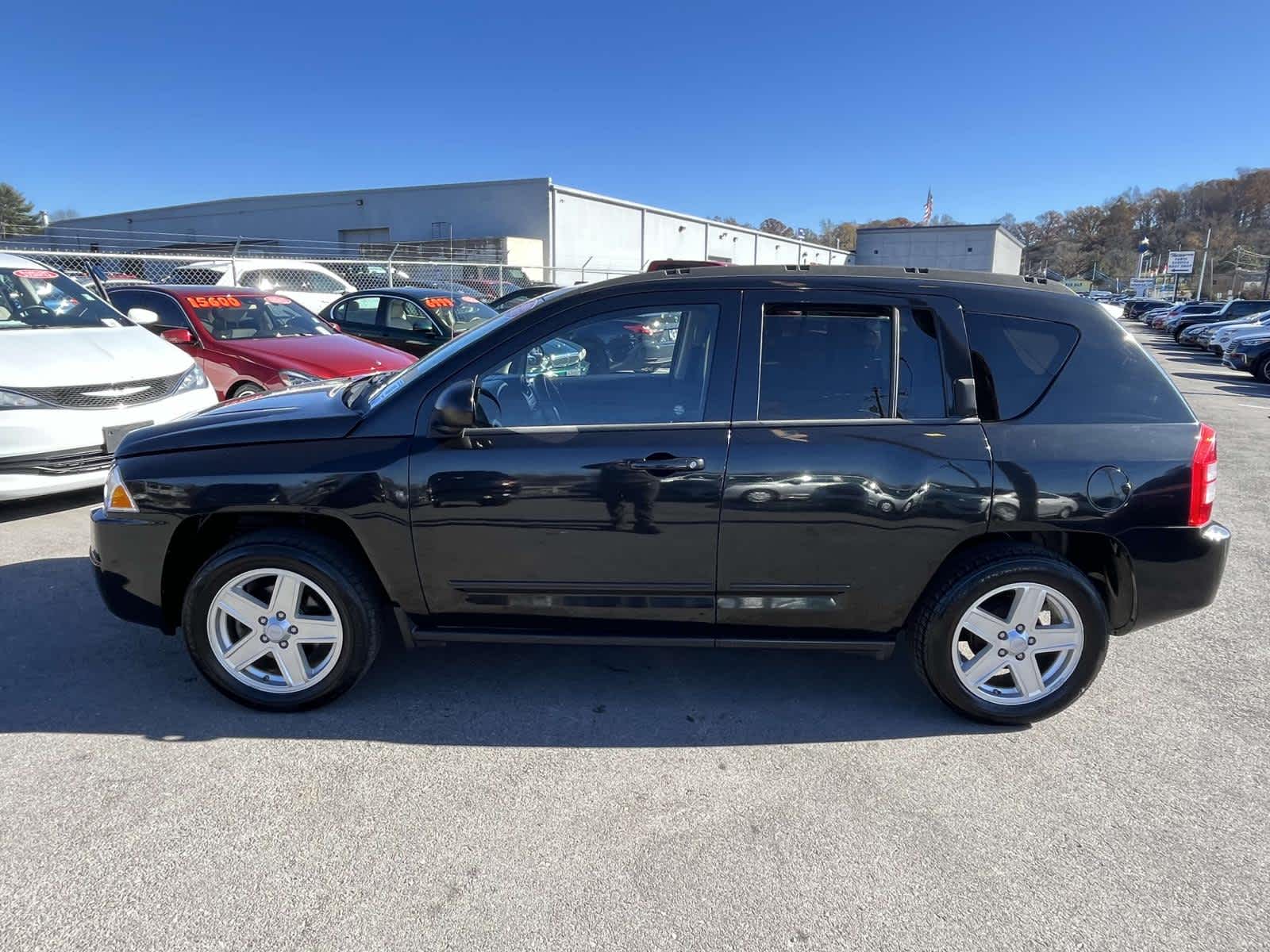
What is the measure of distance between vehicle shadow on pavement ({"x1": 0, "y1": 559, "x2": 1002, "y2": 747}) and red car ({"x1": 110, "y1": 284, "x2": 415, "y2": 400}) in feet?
13.2

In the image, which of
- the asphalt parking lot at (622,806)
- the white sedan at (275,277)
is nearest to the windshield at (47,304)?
the asphalt parking lot at (622,806)

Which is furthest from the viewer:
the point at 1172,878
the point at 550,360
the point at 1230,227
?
the point at 1230,227

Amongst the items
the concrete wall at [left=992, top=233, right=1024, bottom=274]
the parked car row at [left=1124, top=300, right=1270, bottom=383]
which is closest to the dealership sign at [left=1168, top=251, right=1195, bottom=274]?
the concrete wall at [left=992, top=233, right=1024, bottom=274]

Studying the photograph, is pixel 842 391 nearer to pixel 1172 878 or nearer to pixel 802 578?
pixel 802 578

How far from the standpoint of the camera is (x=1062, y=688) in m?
3.25

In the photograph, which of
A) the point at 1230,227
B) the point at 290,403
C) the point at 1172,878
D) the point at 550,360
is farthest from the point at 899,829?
the point at 1230,227

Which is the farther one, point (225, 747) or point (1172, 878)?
point (225, 747)

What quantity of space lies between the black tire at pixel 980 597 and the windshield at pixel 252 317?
7377 millimetres

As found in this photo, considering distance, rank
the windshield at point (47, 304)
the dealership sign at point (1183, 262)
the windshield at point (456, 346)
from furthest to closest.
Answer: the dealership sign at point (1183, 262) → the windshield at point (47, 304) → the windshield at point (456, 346)

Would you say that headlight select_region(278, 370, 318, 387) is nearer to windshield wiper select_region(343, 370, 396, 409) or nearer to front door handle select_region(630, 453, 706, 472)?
windshield wiper select_region(343, 370, 396, 409)

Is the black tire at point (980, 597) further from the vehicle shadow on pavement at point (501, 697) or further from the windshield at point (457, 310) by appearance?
the windshield at point (457, 310)

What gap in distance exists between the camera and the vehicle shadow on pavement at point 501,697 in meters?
3.22

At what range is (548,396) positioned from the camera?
3.39 m

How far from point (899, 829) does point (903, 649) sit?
1.51m
